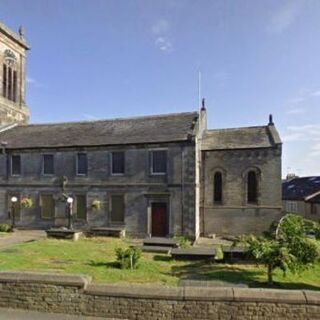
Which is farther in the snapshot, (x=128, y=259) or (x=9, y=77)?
(x=9, y=77)

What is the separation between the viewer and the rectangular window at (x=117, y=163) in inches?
984

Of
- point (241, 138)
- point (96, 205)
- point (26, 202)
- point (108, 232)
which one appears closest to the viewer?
point (108, 232)

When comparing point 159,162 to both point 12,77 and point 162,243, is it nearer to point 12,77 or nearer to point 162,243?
point 162,243

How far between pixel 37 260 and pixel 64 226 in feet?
36.9

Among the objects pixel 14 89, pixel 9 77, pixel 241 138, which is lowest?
pixel 241 138

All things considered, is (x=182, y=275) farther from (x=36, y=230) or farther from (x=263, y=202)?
(x=36, y=230)

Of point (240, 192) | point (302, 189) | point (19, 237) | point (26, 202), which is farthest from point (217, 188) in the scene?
point (302, 189)

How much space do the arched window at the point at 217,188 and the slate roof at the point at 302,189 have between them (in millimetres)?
23326

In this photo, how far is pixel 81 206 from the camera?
25656mm

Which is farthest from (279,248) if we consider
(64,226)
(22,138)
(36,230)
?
(22,138)

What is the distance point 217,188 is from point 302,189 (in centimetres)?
2751

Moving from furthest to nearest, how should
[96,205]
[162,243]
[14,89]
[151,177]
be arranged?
[14,89], [96,205], [151,177], [162,243]

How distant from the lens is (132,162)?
24.6 meters

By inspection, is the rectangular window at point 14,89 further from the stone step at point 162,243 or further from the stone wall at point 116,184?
the stone step at point 162,243
